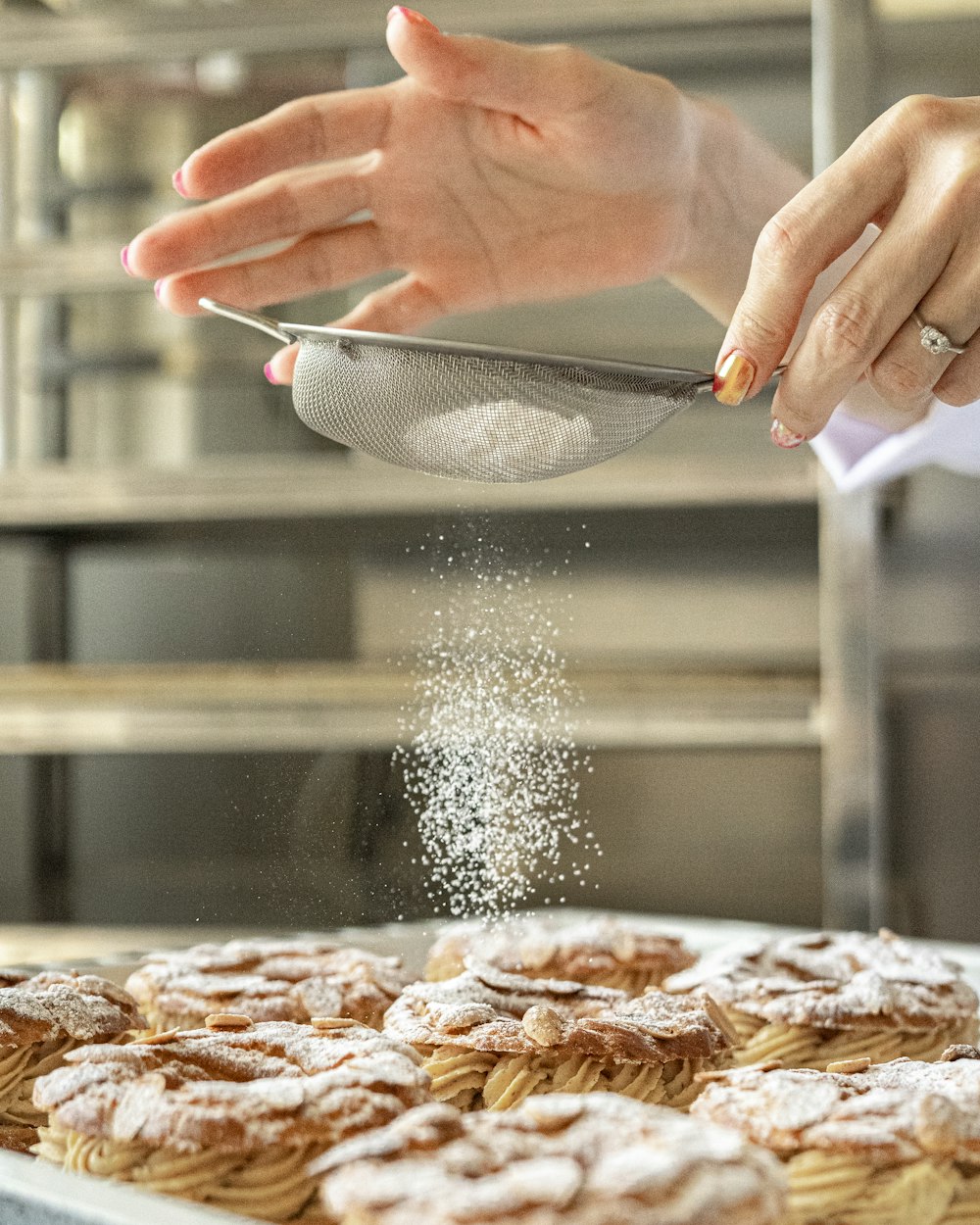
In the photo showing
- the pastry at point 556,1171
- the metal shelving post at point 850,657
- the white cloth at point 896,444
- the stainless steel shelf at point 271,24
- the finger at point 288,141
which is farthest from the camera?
the stainless steel shelf at point 271,24

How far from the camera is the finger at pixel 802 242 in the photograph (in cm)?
90

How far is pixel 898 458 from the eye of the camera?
1.52m

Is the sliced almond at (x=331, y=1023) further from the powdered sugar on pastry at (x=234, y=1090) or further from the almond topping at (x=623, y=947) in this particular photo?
the almond topping at (x=623, y=947)

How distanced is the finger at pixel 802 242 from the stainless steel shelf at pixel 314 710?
5.04 feet

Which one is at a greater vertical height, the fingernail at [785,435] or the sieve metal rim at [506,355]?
the sieve metal rim at [506,355]

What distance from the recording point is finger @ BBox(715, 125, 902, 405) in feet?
2.95

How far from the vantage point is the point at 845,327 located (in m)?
0.89

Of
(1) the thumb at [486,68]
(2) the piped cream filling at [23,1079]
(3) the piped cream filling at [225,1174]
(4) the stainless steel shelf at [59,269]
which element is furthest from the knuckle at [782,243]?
(4) the stainless steel shelf at [59,269]


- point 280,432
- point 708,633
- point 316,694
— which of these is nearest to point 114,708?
point 316,694

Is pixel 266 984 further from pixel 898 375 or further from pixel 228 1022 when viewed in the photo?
pixel 898 375

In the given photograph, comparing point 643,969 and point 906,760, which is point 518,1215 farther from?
point 906,760

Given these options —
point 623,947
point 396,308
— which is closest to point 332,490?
point 396,308

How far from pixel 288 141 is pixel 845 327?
567 mm

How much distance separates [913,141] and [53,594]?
2504mm
